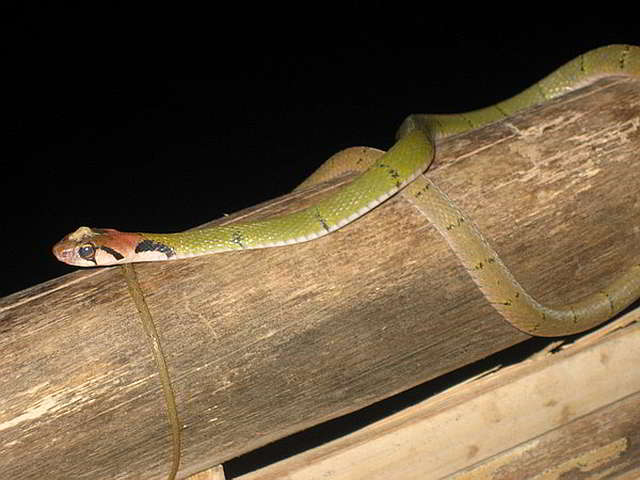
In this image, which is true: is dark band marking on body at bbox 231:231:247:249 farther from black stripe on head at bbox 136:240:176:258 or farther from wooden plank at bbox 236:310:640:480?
wooden plank at bbox 236:310:640:480

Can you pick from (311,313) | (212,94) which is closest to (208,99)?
(212,94)

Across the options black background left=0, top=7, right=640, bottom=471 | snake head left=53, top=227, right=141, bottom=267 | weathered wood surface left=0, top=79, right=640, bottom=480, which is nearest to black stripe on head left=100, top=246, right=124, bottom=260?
snake head left=53, top=227, right=141, bottom=267

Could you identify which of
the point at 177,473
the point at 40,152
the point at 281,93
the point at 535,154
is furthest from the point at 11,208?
the point at 535,154

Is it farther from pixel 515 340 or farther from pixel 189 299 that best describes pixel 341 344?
pixel 515 340

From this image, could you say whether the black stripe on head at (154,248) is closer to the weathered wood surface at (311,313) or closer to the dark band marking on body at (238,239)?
the weathered wood surface at (311,313)

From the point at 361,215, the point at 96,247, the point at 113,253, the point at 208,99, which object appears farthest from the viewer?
the point at 208,99

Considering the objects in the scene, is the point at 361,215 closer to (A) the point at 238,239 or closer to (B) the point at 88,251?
(A) the point at 238,239
